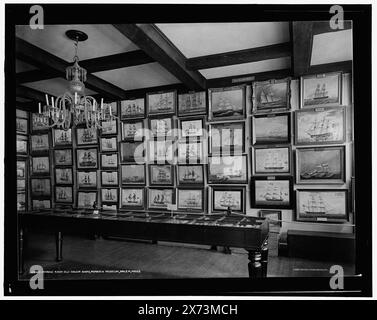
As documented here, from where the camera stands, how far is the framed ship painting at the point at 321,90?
329 centimetres

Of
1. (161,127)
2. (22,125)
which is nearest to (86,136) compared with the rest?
(22,125)

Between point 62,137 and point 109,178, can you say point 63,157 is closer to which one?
point 62,137

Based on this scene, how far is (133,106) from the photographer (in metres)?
4.41

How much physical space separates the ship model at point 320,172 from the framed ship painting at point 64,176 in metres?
4.19

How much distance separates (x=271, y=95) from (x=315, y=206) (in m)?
1.65

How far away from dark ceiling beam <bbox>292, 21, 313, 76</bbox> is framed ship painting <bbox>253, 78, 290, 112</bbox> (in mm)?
308

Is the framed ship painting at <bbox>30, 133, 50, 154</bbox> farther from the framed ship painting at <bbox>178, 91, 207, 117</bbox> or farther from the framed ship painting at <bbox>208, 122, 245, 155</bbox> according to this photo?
the framed ship painting at <bbox>208, 122, 245, 155</bbox>

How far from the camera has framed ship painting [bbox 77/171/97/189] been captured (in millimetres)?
4781

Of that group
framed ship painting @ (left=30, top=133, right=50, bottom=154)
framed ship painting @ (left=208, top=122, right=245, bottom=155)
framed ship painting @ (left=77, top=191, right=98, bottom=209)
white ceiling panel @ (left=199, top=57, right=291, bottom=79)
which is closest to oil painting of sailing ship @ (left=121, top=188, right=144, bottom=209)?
framed ship painting @ (left=77, top=191, right=98, bottom=209)

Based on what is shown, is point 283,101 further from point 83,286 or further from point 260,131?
point 83,286
